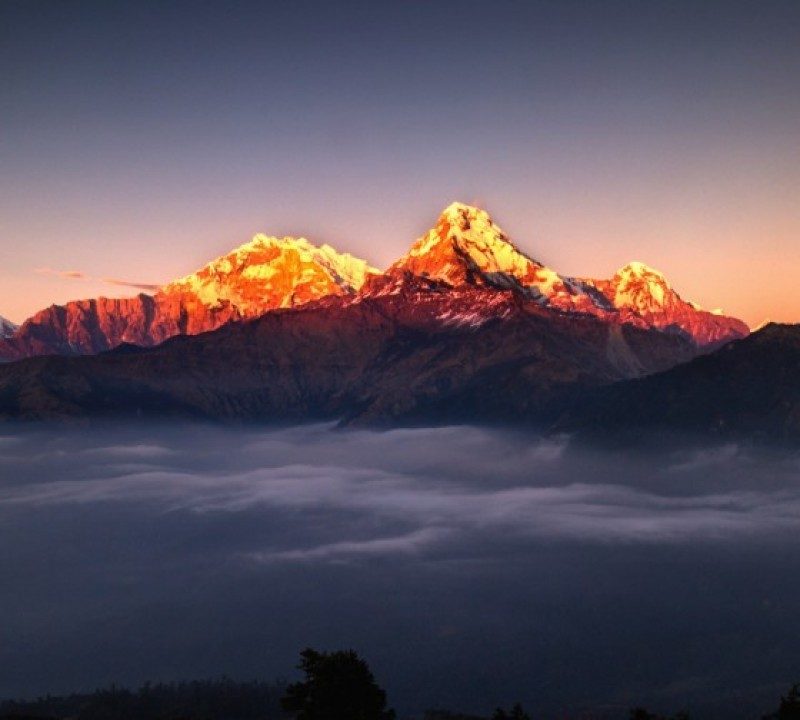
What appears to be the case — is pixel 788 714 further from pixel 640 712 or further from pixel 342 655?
pixel 342 655

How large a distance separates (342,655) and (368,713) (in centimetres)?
752

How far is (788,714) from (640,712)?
2012 cm

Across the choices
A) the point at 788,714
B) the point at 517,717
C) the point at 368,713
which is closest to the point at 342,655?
the point at 368,713

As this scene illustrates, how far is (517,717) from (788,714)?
124 feet

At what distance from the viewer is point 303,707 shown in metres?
114

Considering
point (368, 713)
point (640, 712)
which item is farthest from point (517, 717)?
point (368, 713)

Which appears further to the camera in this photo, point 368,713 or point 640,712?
point 640,712

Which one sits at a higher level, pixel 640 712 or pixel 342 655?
pixel 342 655

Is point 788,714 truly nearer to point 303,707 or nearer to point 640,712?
point 640,712

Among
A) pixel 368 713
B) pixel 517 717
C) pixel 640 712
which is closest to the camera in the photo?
pixel 368 713

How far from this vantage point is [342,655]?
115 meters

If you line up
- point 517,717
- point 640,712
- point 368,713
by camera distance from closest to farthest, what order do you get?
1. point 368,713
2. point 640,712
3. point 517,717

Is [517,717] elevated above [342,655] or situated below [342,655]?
below

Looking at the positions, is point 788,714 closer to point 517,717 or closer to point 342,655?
point 517,717
